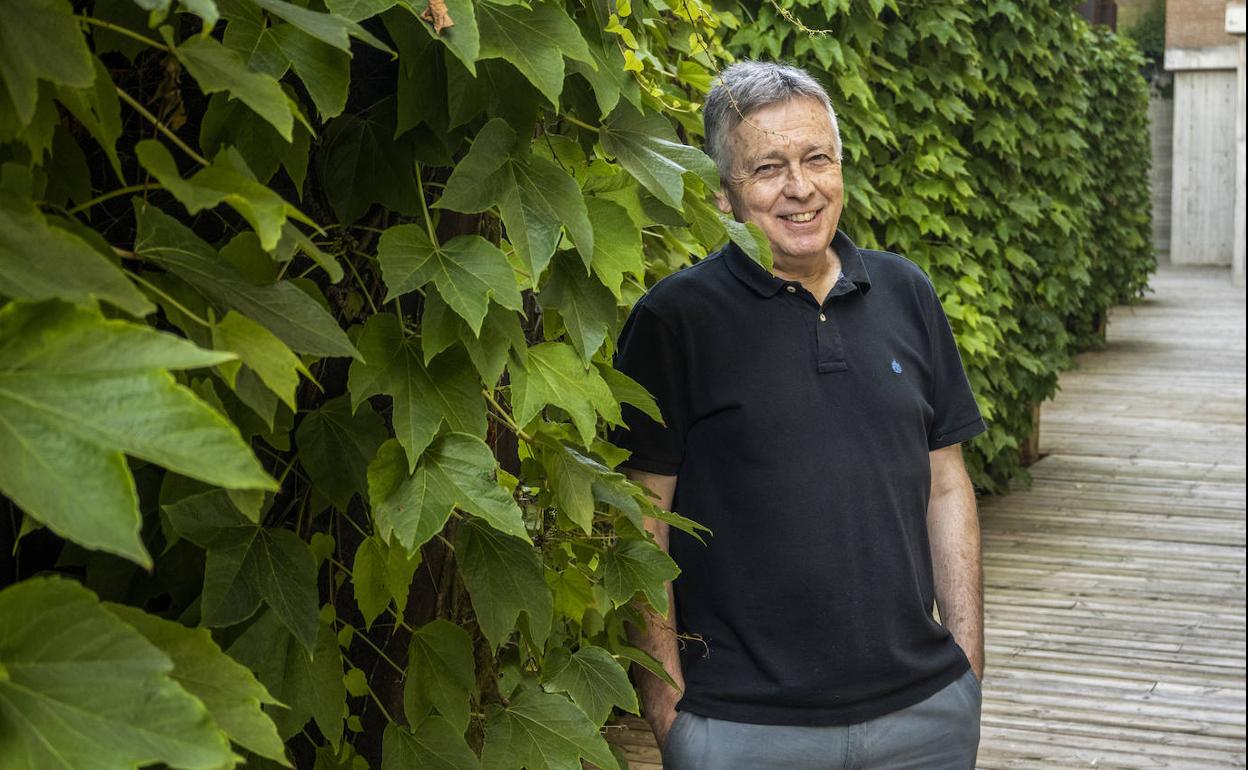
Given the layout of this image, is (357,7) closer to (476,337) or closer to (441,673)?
(476,337)

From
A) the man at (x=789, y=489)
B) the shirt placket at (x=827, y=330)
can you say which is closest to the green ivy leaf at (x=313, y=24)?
the man at (x=789, y=489)

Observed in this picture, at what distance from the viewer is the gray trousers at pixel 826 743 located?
2.18 meters

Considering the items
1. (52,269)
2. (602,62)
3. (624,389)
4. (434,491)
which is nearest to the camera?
(52,269)

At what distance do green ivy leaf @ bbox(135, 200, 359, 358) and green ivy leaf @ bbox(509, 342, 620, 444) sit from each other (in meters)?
0.42

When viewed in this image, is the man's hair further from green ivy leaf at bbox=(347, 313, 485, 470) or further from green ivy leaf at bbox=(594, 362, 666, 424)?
green ivy leaf at bbox=(347, 313, 485, 470)

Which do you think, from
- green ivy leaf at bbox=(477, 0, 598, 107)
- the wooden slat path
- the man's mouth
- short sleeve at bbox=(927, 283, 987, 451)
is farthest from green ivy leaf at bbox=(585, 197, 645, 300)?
the wooden slat path

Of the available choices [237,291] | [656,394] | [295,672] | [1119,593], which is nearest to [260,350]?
[237,291]

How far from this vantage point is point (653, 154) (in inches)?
58.5

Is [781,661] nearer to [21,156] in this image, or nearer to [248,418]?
[248,418]

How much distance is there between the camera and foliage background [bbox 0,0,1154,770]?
0.71 meters

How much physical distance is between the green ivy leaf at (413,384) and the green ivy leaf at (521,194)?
118 millimetres

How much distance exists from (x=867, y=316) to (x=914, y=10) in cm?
418

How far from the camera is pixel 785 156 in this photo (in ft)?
7.54

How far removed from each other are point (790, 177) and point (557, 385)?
0.93 m
